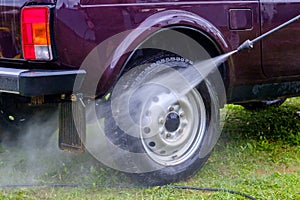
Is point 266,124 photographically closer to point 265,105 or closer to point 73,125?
point 265,105

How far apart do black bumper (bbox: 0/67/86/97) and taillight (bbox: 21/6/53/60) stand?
0.11 meters

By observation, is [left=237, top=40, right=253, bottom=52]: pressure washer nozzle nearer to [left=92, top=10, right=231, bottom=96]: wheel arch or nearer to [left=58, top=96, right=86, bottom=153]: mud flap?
[left=92, top=10, right=231, bottom=96]: wheel arch

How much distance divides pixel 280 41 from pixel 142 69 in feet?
3.98

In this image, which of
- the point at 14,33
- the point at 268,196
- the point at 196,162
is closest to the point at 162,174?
the point at 196,162

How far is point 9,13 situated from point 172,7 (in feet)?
3.40

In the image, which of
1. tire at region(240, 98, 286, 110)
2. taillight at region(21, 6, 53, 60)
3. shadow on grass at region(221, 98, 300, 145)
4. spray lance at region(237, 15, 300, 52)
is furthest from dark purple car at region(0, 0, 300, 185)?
tire at region(240, 98, 286, 110)

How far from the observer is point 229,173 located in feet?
13.3

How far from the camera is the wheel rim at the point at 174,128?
3.65 m

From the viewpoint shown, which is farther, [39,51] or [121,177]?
[121,177]

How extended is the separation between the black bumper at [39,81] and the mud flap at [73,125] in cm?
14

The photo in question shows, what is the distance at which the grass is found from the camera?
360cm

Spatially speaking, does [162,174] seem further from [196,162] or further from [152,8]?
[152,8]

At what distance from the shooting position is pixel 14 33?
3.37 meters

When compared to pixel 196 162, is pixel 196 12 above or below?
above
